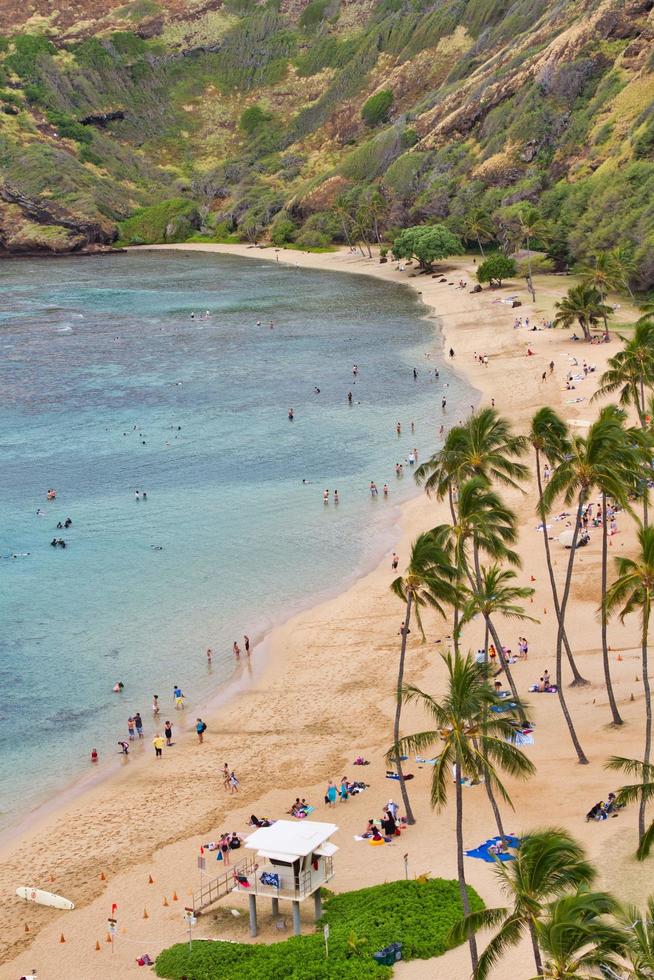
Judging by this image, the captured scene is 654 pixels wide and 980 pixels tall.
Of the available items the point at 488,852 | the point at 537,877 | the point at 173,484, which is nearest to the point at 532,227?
the point at 173,484

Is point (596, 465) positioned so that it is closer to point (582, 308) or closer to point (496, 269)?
point (582, 308)

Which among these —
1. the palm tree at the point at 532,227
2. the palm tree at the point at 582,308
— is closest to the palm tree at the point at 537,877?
the palm tree at the point at 582,308

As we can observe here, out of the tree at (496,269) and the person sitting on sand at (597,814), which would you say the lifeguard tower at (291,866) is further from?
the tree at (496,269)

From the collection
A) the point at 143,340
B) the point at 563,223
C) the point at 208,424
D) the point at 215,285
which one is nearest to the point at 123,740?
the point at 208,424

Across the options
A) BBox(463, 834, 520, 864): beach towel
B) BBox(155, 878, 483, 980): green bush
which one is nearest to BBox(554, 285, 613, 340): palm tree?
BBox(463, 834, 520, 864): beach towel

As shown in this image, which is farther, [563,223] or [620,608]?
[563,223]

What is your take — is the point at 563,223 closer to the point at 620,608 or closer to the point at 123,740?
the point at 620,608
